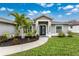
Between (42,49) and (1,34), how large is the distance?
1.79 metres

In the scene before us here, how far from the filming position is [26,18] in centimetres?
891

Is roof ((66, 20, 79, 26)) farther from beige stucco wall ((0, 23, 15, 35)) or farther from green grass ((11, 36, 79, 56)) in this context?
beige stucco wall ((0, 23, 15, 35))

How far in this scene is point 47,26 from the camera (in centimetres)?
911

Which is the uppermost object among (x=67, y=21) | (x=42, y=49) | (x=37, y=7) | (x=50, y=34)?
(x=37, y=7)

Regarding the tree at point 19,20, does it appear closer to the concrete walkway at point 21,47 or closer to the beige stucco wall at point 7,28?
the beige stucco wall at point 7,28

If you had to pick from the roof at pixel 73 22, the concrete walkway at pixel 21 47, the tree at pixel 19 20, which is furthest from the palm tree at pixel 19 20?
the roof at pixel 73 22

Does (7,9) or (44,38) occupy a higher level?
(7,9)

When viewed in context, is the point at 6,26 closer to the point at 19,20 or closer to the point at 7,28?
the point at 7,28

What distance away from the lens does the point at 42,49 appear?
28.9 ft

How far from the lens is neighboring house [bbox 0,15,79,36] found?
880 cm

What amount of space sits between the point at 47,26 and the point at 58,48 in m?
1.05

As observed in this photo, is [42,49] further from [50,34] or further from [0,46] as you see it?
[0,46]

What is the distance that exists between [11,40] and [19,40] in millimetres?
329

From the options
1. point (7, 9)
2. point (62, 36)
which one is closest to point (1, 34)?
point (7, 9)
